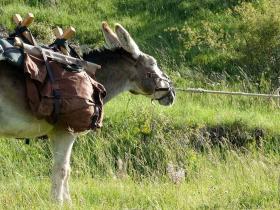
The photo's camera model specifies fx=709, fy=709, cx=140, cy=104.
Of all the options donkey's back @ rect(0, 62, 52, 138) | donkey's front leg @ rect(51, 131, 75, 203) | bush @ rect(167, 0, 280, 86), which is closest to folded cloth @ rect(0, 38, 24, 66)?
donkey's back @ rect(0, 62, 52, 138)

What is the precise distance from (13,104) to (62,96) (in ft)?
1.49

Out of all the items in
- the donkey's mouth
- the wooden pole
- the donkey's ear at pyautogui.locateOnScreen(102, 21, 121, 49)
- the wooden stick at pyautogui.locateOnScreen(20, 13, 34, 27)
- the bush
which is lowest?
the bush

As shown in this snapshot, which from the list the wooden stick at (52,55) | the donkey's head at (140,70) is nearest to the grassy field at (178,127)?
the donkey's head at (140,70)

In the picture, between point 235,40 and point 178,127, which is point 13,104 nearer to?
point 178,127

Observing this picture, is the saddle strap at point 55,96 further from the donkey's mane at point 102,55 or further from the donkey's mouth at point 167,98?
the donkey's mouth at point 167,98

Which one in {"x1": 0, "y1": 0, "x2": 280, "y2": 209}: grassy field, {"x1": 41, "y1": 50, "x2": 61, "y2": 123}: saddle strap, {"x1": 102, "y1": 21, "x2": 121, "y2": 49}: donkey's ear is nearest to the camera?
{"x1": 41, "y1": 50, "x2": 61, "y2": 123}: saddle strap

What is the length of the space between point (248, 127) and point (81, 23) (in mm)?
7269

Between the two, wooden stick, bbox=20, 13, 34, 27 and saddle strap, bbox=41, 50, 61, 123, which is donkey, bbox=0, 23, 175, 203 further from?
wooden stick, bbox=20, 13, 34, 27

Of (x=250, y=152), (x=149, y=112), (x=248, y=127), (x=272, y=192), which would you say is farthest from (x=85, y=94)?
(x=248, y=127)

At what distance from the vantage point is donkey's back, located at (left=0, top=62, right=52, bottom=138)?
6484 millimetres

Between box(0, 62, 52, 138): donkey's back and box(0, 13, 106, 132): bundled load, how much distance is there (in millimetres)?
88

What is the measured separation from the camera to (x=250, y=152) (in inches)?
368

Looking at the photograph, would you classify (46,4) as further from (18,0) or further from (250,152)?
(250,152)

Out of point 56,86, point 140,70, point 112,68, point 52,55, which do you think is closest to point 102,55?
point 112,68
